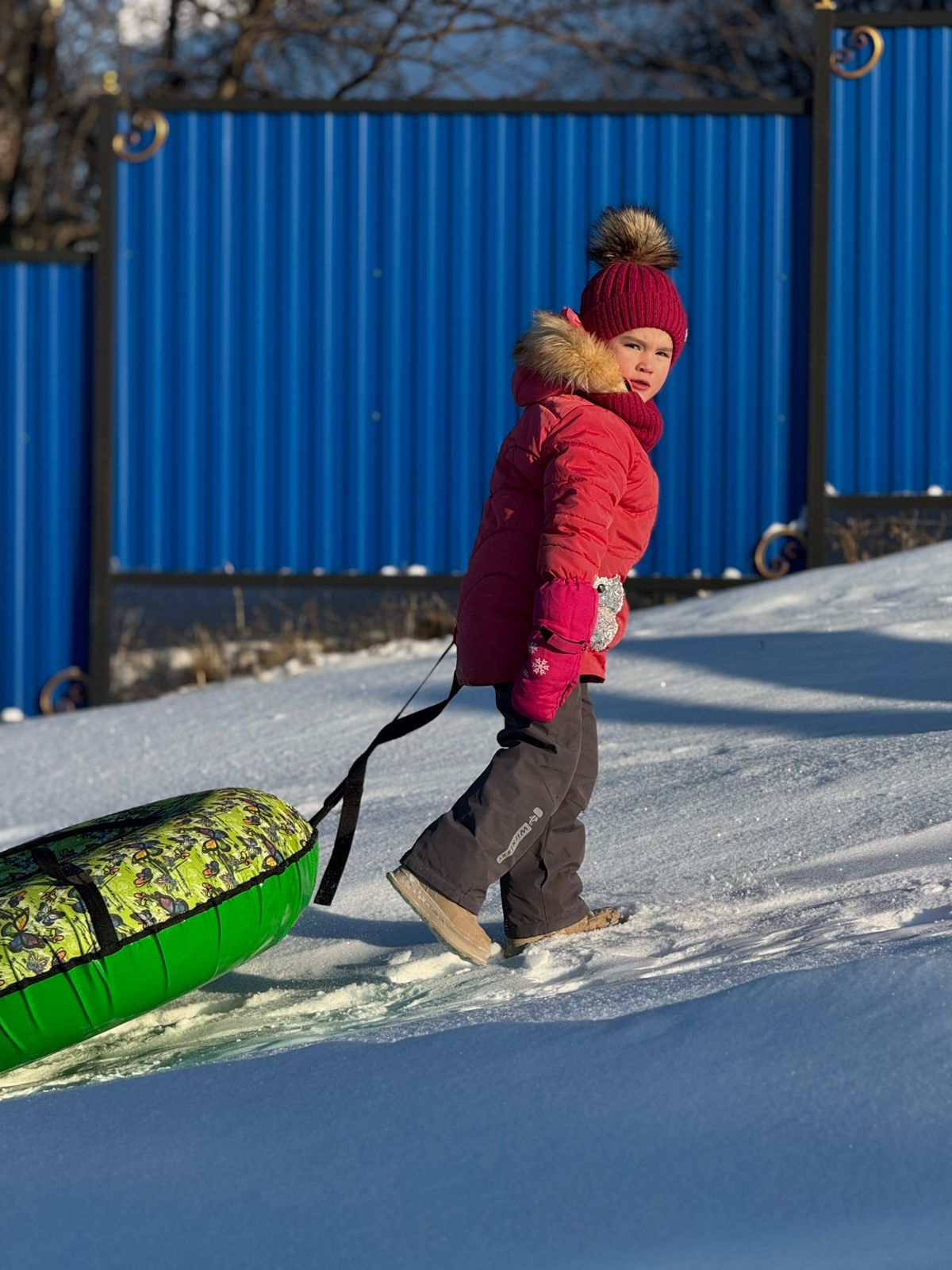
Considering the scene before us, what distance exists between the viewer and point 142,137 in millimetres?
7773

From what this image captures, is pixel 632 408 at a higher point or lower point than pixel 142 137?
lower

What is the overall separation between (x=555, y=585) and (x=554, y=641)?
0.36 ft

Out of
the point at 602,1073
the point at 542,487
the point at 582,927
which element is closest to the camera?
the point at 602,1073

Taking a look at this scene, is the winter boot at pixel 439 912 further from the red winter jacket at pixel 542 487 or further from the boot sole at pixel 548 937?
the red winter jacket at pixel 542 487

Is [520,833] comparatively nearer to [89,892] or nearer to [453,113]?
[89,892]

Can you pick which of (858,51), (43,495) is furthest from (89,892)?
(858,51)

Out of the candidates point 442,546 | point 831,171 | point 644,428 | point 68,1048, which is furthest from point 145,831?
point 831,171

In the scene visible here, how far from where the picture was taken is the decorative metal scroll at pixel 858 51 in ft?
24.8

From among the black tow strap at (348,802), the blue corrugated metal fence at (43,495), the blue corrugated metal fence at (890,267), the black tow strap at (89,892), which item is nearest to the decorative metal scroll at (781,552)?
the blue corrugated metal fence at (890,267)

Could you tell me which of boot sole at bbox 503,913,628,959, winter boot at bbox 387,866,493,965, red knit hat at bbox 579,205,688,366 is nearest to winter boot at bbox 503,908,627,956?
boot sole at bbox 503,913,628,959

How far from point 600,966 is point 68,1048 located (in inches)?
43.2

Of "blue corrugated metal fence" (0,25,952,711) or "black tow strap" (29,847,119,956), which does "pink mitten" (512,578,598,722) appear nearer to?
"black tow strap" (29,847,119,956)

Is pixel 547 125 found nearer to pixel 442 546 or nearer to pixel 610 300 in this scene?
pixel 442 546

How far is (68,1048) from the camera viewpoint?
125 inches
